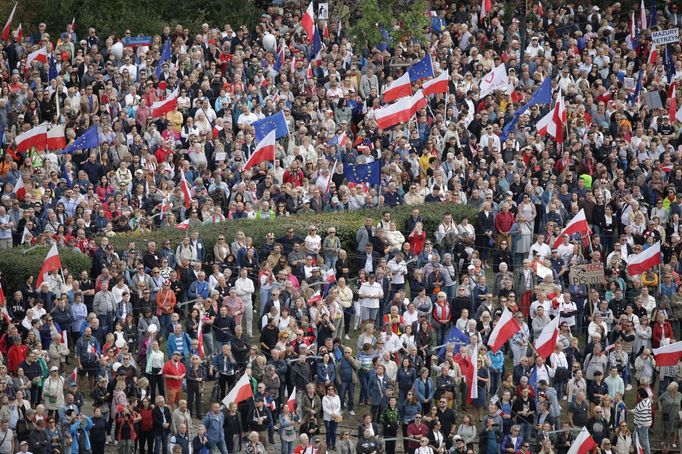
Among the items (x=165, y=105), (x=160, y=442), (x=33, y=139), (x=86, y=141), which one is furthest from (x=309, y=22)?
(x=160, y=442)

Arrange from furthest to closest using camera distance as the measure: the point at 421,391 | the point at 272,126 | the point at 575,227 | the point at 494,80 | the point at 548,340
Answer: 1. the point at 494,80
2. the point at 272,126
3. the point at 575,227
4. the point at 548,340
5. the point at 421,391

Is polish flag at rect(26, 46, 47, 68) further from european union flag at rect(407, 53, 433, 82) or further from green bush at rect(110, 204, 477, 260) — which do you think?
european union flag at rect(407, 53, 433, 82)

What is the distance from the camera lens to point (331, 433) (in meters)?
32.3

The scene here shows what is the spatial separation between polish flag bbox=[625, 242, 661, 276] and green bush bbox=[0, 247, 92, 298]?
1039 cm

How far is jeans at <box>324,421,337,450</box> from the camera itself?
106 ft

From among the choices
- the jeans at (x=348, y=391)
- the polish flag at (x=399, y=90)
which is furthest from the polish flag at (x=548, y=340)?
the polish flag at (x=399, y=90)

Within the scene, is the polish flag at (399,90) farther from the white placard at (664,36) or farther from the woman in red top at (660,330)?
the woman in red top at (660,330)

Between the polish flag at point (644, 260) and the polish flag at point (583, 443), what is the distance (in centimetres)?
599

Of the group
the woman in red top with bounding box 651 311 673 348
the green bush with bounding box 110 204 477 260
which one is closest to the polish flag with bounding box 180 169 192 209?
the green bush with bounding box 110 204 477 260

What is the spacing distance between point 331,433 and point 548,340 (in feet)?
13.9

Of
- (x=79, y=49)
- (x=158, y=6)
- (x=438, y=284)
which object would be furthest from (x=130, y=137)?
(x=158, y=6)

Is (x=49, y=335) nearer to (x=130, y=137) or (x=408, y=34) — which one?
(x=130, y=137)

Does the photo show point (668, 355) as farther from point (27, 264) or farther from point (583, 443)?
point (27, 264)

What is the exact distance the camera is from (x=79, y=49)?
145 feet
